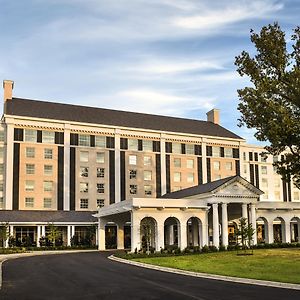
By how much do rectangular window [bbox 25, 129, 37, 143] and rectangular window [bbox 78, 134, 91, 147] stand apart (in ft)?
23.8

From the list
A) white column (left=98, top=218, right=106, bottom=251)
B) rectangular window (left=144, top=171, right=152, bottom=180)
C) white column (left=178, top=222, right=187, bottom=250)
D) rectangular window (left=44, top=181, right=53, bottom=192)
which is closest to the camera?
white column (left=178, top=222, right=187, bottom=250)

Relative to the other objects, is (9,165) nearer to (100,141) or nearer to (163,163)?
(100,141)

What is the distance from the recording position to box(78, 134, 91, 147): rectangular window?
76.7 meters

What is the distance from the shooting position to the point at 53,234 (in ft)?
207

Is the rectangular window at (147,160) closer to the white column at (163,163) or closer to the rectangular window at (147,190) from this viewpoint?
the white column at (163,163)

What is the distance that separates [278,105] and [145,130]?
50.3 meters

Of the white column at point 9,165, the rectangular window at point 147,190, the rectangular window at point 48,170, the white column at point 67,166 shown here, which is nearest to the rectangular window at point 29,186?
the white column at point 9,165

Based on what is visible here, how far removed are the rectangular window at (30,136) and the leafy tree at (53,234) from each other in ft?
47.6

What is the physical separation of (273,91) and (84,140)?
4893 centimetres

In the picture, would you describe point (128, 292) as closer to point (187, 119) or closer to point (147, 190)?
point (147, 190)

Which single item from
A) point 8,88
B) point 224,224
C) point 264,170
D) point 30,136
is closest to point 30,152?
point 30,136

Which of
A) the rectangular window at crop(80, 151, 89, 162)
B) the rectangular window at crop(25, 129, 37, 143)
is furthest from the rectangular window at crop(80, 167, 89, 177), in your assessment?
the rectangular window at crop(25, 129, 37, 143)

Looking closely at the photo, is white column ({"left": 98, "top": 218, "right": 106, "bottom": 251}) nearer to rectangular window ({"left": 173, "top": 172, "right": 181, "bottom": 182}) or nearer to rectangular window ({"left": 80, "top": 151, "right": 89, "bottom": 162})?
rectangular window ({"left": 80, "top": 151, "right": 89, "bottom": 162})

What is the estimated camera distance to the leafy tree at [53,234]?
6299 cm
